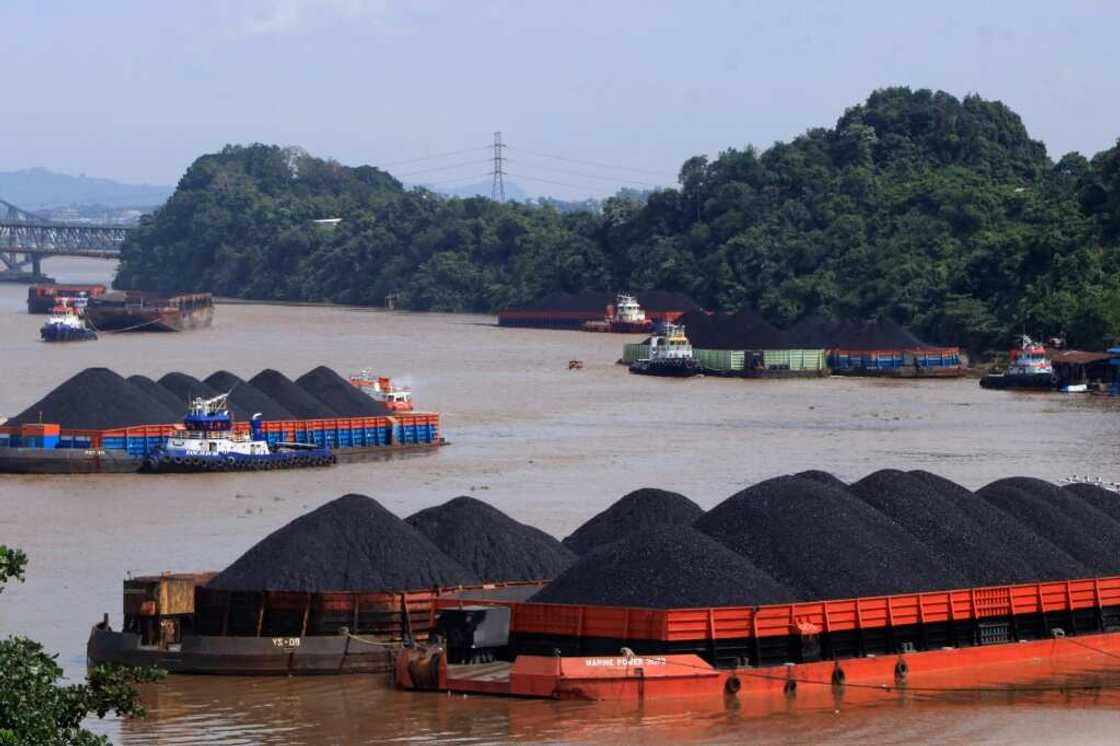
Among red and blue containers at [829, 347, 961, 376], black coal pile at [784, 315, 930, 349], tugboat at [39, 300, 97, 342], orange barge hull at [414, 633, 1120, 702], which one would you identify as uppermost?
tugboat at [39, 300, 97, 342]

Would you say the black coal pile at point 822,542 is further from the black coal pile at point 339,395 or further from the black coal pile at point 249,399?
the black coal pile at point 339,395

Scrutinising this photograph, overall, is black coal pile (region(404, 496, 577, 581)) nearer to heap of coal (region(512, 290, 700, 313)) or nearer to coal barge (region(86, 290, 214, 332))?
heap of coal (region(512, 290, 700, 313))

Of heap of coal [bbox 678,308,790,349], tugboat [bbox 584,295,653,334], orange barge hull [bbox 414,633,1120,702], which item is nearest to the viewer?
orange barge hull [bbox 414,633,1120,702]

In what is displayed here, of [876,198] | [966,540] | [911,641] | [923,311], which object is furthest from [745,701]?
[876,198]

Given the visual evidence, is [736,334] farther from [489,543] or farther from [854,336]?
[489,543]

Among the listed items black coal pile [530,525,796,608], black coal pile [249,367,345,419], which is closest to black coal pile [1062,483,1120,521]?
black coal pile [530,525,796,608]

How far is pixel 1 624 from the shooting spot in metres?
31.5

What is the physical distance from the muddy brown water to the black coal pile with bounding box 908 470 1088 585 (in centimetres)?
160

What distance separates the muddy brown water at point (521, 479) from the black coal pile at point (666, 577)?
4.62ft

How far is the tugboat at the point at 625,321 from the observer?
410 ft

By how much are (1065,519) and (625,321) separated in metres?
93.8

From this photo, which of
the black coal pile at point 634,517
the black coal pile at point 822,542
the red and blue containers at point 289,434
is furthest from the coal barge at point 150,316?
the black coal pile at point 822,542

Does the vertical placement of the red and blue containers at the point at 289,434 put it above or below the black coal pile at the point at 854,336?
below

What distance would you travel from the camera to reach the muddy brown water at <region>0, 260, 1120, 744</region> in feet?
85.8
